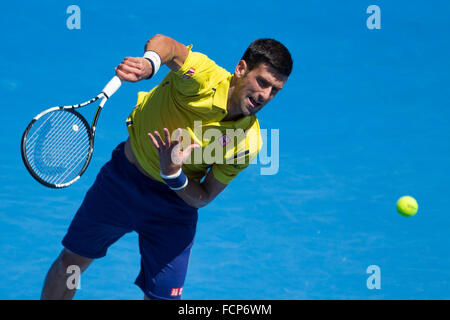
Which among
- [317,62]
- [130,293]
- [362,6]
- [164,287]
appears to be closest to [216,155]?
[164,287]

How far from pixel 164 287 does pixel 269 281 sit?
152 centimetres

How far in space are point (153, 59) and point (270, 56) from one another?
0.67 m

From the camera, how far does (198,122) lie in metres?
3.64

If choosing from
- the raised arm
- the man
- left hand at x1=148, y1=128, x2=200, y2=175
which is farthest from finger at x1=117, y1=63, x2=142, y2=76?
left hand at x1=148, y1=128, x2=200, y2=175

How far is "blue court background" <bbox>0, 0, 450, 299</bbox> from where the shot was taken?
17.3ft

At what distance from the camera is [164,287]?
3883mm

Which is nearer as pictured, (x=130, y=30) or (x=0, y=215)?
(x=0, y=215)

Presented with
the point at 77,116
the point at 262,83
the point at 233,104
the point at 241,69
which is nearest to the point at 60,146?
the point at 77,116

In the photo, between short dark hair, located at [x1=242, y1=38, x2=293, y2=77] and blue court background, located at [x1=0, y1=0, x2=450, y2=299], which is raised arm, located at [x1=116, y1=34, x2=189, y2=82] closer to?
short dark hair, located at [x1=242, y1=38, x2=293, y2=77]

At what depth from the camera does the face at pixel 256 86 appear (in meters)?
3.45

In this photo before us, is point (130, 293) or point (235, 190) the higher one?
point (235, 190)

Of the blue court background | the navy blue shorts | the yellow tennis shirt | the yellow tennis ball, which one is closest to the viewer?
the yellow tennis shirt

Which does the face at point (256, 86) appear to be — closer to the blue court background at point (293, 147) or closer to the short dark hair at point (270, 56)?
the short dark hair at point (270, 56)
